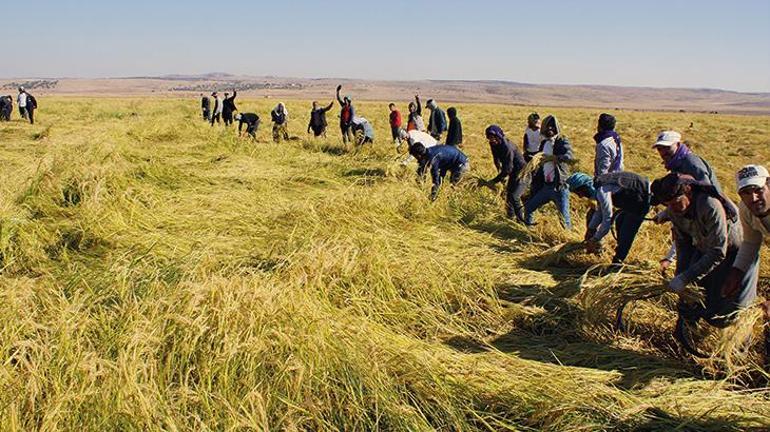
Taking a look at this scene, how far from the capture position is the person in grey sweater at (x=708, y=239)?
9.41 feet

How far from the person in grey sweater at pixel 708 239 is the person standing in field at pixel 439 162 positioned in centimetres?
355

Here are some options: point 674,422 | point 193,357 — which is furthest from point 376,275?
point 674,422

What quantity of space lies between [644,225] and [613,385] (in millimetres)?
3401

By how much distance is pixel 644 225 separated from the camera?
5734 millimetres

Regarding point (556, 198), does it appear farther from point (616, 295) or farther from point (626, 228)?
point (616, 295)

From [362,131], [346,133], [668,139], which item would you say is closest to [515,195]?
[668,139]

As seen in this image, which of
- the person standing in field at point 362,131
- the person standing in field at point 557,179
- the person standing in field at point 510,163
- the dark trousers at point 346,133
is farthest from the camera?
the dark trousers at point 346,133

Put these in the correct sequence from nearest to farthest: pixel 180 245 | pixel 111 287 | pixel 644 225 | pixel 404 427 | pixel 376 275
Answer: pixel 404 427 → pixel 111 287 → pixel 376 275 → pixel 180 245 → pixel 644 225

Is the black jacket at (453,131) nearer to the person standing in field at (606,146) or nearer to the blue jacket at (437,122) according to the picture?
the blue jacket at (437,122)

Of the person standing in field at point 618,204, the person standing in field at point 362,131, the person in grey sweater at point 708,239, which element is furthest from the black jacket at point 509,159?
the person standing in field at point 362,131

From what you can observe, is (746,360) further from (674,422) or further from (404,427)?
(404,427)

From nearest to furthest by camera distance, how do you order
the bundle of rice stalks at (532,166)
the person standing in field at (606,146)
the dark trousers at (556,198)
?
the person standing in field at (606,146), the dark trousers at (556,198), the bundle of rice stalks at (532,166)

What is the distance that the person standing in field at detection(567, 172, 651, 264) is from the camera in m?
4.33

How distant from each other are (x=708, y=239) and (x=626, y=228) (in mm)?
1627
